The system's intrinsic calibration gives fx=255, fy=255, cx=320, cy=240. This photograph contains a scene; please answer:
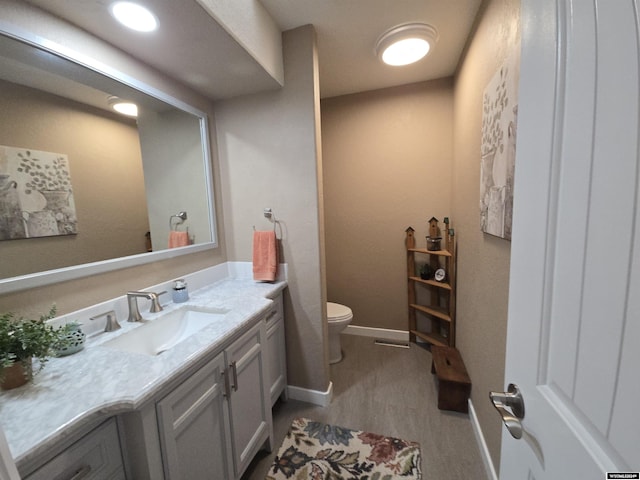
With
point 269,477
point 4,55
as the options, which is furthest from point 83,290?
point 269,477

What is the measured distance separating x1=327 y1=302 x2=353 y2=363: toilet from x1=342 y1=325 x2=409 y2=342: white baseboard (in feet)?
1.55

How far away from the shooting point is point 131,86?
51.6 inches

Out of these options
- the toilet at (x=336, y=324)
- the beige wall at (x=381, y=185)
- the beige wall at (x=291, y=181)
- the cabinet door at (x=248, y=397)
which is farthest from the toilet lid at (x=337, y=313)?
the cabinet door at (x=248, y=397)

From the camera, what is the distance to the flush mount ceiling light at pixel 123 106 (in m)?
1.25

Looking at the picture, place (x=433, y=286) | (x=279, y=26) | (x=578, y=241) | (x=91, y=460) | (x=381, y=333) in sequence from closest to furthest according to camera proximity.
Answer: (x=578, y=241), (x=91, y=460), (x=279, y=26), (x=433, y=286), (x=381, y=333)

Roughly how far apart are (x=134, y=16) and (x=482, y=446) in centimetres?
269

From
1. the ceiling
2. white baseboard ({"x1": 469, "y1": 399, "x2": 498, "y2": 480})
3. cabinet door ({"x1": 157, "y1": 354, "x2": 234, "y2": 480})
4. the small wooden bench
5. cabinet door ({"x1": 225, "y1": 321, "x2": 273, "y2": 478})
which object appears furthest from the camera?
the small wooden bench

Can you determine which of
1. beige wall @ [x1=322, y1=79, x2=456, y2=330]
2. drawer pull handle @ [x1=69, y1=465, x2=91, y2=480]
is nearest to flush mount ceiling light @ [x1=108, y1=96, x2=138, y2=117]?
drawer pull handle @ [x1=69, y1=465, x2=91, y2=480]

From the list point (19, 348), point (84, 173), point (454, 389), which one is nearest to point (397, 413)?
point (454, 389)

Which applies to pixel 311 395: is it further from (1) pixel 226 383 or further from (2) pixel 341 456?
(1) pixel 226 383

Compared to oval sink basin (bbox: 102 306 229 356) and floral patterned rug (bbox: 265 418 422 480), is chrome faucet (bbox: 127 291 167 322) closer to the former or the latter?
oval sink basin (bbox: 102 306 229 356)

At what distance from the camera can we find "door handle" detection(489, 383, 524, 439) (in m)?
0.52

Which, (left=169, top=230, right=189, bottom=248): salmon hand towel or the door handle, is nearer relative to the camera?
the door handle

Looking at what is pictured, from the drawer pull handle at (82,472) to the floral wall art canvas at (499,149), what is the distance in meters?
1.54
